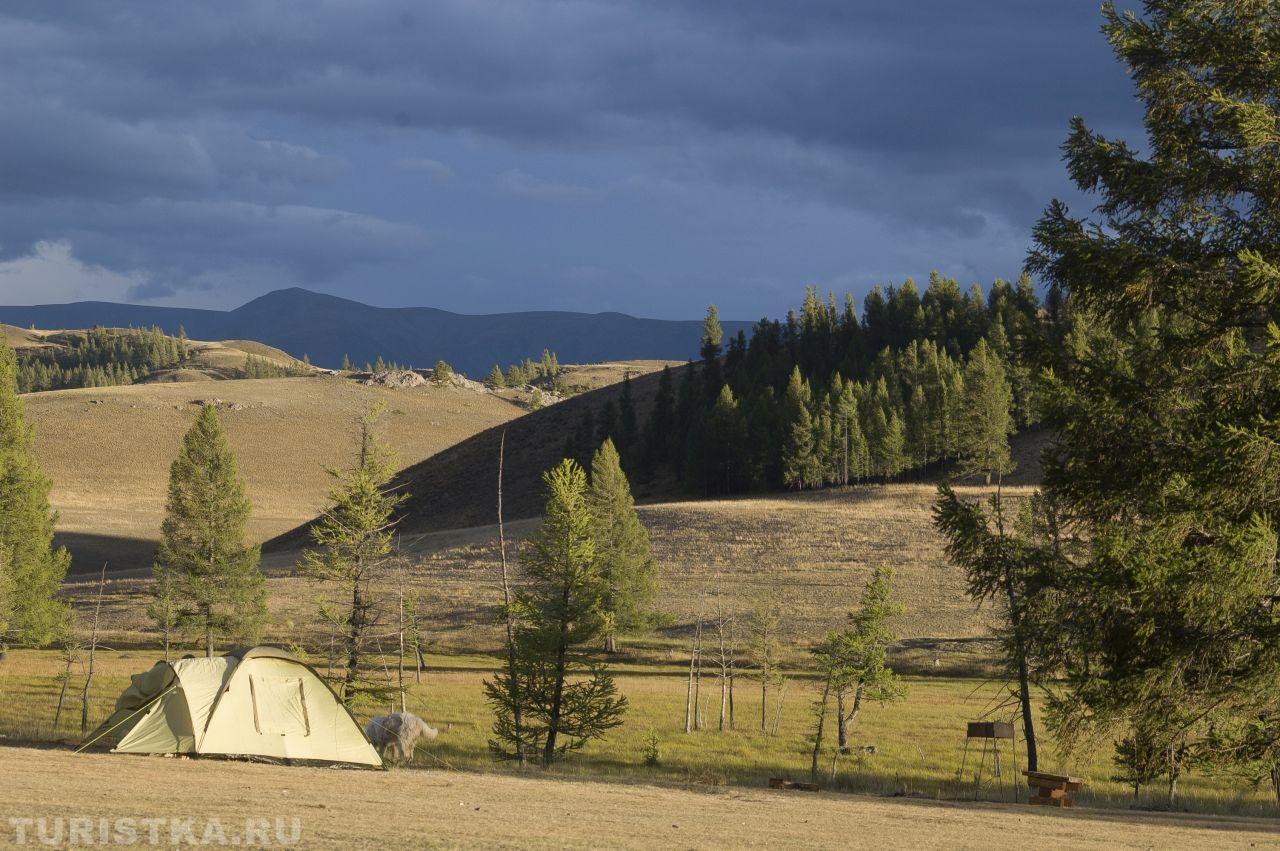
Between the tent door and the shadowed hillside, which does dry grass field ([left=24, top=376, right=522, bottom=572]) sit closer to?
the shadowed hillside

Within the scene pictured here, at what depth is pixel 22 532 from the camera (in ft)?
141

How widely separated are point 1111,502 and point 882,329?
15413 cm

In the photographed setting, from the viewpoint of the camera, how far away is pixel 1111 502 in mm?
13859

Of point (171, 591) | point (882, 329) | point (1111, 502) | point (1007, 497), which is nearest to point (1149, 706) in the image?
point (1111, 502)

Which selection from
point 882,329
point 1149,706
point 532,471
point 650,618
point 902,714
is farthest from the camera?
point 882,329

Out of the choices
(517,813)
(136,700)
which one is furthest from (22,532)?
(517,813)

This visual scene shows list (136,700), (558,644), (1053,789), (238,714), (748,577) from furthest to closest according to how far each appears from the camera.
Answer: (748,577)
(558,644)
(136,700)
(238,714)
(1053,789)

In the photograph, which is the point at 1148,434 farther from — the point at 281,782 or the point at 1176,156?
the point at 281,782

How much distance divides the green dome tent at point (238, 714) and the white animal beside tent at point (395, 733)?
479 cm

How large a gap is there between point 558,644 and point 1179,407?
20.6m

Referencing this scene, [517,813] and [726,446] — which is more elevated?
[726,446]

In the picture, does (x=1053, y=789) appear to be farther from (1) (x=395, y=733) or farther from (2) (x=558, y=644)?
(1) (x=395, y=733)

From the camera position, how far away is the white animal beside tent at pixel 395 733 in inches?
1053

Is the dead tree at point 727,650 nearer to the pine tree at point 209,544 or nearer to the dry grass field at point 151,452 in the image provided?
the pine tree at point 209,544
